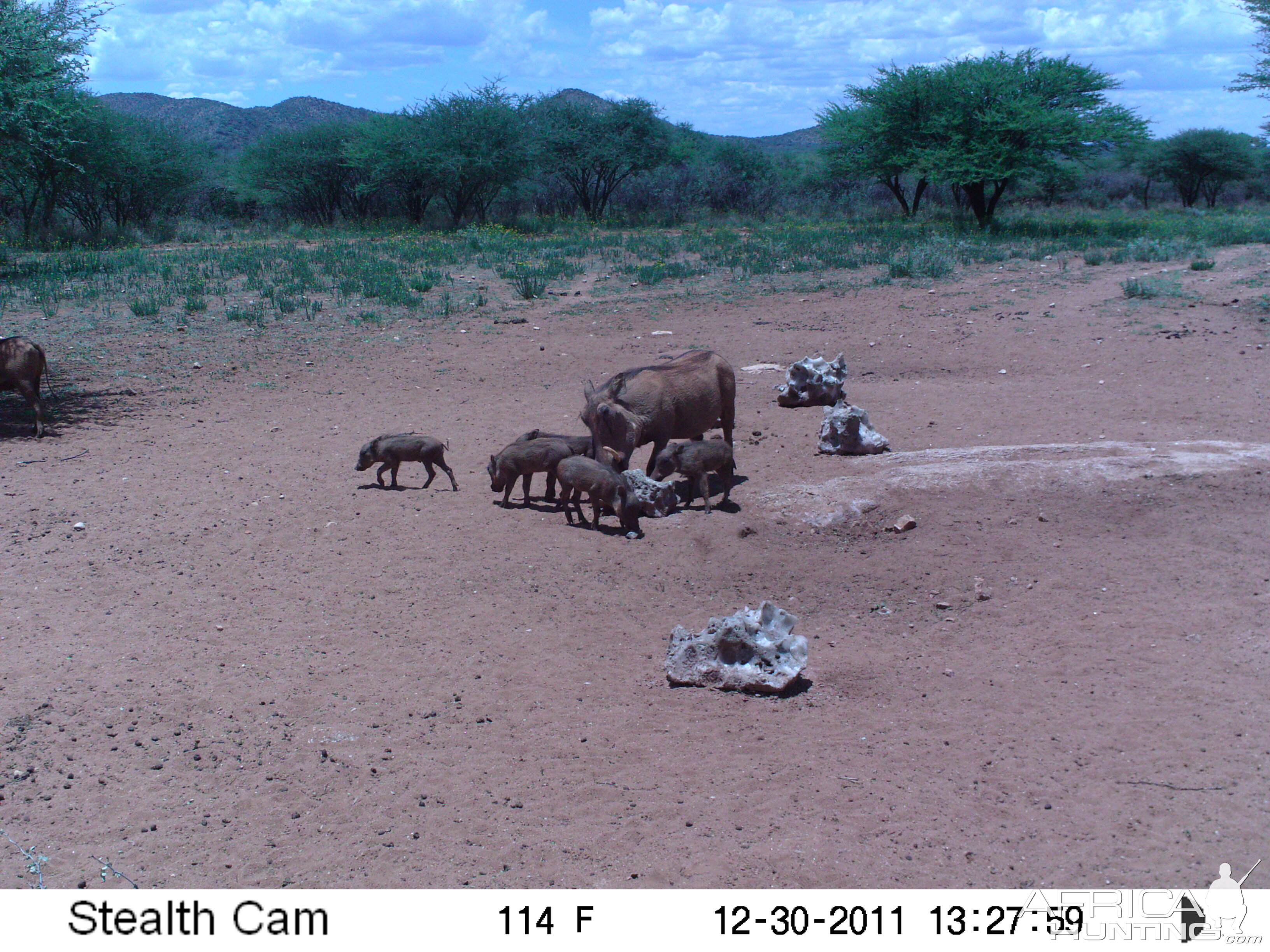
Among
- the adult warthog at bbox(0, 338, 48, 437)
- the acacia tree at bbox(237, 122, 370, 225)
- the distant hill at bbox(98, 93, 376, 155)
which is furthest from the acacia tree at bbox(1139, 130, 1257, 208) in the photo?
the distant hill at bbox(98, 93, 376, 155)

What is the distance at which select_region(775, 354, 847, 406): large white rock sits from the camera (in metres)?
11.1

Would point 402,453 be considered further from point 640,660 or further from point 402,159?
point 402,159

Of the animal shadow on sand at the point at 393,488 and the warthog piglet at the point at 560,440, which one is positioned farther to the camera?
the animal shadow on sand at the point at 393,488

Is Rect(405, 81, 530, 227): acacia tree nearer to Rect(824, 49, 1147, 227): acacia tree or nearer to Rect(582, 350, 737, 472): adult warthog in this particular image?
Rect(824, 49, 1147, 227): acacia tree

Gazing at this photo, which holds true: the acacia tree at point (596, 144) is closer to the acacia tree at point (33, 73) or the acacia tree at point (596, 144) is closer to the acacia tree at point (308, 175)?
the acacia tree at point (308, 175)

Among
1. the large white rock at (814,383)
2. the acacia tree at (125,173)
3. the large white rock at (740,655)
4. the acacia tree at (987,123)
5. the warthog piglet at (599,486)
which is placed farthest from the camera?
the acacia tree at (125,173)

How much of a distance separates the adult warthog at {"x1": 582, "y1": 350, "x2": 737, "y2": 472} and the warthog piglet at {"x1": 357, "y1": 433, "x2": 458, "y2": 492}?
4.37 feet

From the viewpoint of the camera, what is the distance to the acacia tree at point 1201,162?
46062mm

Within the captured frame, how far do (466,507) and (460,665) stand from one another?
2.70 m

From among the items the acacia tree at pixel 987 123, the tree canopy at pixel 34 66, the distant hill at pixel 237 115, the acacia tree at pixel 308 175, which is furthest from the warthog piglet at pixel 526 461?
the distant hill at pixel 237 115

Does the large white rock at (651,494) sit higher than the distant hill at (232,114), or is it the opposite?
the distant hill at (232,114)

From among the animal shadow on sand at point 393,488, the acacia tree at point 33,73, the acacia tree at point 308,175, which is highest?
the acacia tree at point 308,175

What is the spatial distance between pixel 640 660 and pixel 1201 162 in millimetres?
51973

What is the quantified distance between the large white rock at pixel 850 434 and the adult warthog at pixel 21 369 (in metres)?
8.21
